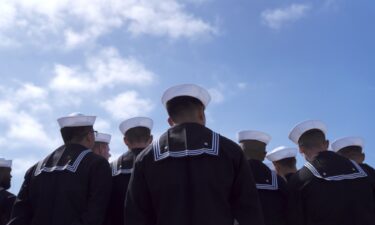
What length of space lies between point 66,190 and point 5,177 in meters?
5.10

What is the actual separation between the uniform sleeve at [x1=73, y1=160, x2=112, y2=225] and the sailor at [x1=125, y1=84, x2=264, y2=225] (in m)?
0.84

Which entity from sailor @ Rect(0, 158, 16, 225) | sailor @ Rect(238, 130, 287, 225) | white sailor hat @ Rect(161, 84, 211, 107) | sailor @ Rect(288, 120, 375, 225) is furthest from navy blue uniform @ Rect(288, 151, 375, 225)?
sailor @ Rect(0, 158, 16, 225)

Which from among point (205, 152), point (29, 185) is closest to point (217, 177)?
point (205, 152)

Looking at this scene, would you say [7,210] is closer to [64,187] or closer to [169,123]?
[64,187]

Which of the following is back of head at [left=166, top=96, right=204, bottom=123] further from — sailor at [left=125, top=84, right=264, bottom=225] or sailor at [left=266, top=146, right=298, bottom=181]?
sailor at [left=266, top=146, right=298, bottom=181]

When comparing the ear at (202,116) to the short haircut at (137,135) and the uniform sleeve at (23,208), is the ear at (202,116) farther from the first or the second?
the uniform sleeve at (23,208)

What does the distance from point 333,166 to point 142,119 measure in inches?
113

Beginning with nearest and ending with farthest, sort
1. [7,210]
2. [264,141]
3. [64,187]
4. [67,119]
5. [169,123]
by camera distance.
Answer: [169,123] → [64,187] → [67,119] → [264,141] → [7,210]

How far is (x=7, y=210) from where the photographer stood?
8.59m

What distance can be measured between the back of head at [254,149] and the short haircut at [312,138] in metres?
0.56

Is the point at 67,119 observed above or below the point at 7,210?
above

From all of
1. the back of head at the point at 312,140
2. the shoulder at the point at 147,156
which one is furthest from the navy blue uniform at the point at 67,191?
the back of head at the point at 312,140

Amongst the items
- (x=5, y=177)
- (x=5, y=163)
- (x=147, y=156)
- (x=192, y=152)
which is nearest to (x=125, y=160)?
(x=147, y=156)

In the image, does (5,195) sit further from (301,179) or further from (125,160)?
(301,179)
